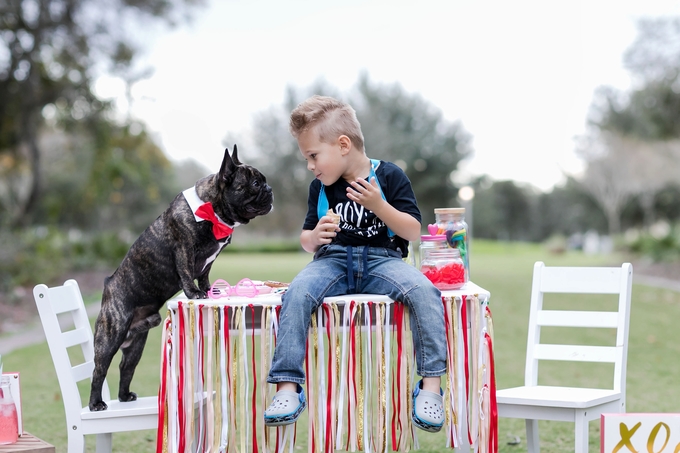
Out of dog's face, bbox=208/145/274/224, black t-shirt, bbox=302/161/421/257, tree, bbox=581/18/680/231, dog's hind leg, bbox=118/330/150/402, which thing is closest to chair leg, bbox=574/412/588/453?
black t-shirt, bbox=302/161/421/257

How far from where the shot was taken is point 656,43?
18.1 metres

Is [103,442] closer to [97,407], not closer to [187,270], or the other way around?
[97,407]

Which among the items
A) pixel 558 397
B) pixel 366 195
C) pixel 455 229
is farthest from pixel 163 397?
pixel 558 397

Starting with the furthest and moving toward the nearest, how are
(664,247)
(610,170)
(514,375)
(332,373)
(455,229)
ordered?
(610,170)
(664,247)
(514,375)
(455,229)
(332,373)

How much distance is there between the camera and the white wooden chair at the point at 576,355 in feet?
10.3

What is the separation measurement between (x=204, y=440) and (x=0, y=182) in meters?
38.5


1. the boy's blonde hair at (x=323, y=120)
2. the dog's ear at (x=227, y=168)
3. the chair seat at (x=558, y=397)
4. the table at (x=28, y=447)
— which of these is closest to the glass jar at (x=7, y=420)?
the table at (x=28, y=447)

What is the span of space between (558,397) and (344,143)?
1469mm

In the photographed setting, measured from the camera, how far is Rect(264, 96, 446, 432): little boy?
305 centimetres

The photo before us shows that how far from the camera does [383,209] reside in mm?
3273

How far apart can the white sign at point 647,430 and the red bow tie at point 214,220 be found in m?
1.71

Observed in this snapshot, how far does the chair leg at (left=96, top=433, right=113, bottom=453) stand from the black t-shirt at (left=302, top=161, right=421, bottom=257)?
1.40 metres

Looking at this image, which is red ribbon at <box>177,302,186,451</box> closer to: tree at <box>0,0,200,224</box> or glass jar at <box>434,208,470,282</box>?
glass jar at <box>434,208,470,282</box>

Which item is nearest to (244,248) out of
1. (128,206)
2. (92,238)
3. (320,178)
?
(128,206)
